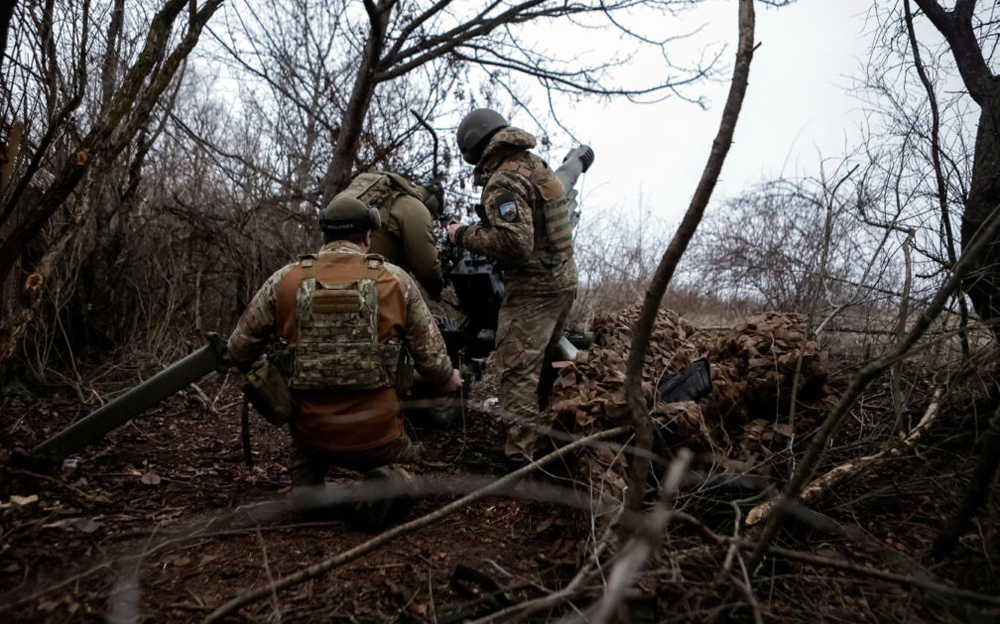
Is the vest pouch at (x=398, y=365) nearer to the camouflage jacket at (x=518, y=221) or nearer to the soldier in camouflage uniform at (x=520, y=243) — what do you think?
the soldier in camouflage uniform at (x=520, y=243)

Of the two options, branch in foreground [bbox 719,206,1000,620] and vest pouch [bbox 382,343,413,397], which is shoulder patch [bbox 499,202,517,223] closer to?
vest pouch [bbox 382,343,413,397]

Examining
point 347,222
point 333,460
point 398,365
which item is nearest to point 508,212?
point 347,222

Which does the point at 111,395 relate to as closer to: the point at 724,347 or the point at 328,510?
the point at 328,510

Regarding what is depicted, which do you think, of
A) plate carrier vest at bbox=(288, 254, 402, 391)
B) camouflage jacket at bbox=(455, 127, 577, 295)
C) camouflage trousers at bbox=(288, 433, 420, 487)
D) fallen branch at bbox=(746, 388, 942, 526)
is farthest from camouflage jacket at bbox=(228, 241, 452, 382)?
fallen branch at bbox=(746, 388, 942, 526)

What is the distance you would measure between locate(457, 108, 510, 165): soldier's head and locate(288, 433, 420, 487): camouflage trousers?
1928 millimetres

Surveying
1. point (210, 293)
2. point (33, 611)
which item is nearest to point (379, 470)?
point (33, 611)

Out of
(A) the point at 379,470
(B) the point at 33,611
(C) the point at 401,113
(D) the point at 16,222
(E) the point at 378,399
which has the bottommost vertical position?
(B) the point at 33,611

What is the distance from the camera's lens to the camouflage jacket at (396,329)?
2.92 metres

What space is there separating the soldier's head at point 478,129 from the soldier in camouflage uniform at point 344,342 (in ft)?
3.51

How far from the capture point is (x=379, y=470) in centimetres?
284

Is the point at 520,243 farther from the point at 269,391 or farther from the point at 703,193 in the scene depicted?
the point at 703,193

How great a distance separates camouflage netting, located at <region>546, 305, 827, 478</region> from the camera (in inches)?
105

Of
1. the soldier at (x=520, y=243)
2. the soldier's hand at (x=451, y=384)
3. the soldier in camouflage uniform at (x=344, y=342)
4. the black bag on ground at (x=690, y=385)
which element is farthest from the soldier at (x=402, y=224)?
the black bag on ground at (x=690, y=385)

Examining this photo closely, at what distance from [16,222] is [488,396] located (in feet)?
12.3
